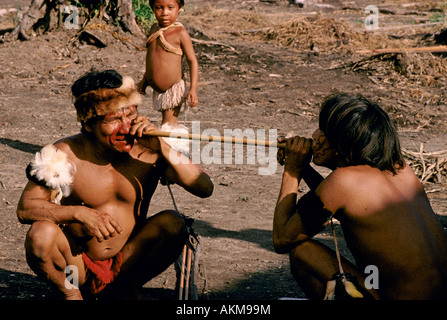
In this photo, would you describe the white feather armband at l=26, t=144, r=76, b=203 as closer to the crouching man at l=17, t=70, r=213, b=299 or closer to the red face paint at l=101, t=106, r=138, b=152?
the crouching man at l=17, t=70, r=213, b=299

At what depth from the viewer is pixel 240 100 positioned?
9625 millimetres

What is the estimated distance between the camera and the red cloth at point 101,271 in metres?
3.73

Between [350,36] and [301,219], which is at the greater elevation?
[301,219]

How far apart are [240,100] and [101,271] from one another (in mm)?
6134

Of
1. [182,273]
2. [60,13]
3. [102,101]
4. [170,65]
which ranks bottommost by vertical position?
[60,13]

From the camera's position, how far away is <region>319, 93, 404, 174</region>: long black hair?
3061 millimetres

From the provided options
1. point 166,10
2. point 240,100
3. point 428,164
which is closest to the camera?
point 166,10

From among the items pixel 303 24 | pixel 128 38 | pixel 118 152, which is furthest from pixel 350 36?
pixel 118 152

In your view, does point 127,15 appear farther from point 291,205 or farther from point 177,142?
point 291,205

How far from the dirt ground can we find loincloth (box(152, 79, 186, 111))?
629 mm

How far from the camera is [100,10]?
11492mm

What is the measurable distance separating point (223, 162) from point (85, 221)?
378 cm

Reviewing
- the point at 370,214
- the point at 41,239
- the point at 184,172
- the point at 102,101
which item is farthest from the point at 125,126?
the point at 370,214
